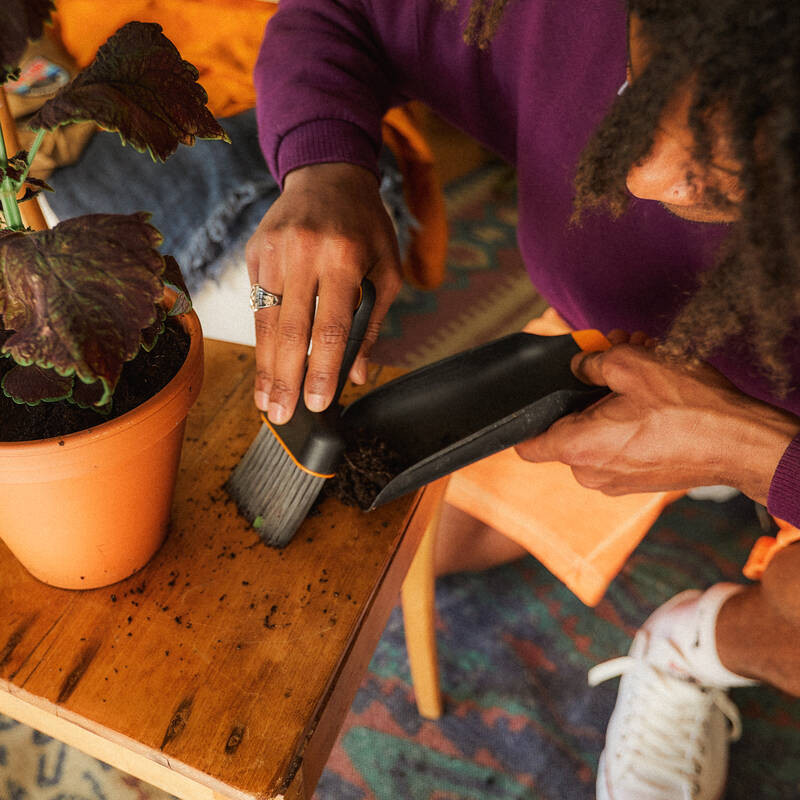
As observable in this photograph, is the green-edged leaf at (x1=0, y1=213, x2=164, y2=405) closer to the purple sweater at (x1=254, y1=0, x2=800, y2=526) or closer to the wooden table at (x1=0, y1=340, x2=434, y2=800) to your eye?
the wooden table at (x1=0, y1=340, x2=434, y2=800)

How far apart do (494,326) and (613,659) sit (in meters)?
0.85

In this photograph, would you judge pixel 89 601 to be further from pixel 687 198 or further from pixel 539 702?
pixel 539 702

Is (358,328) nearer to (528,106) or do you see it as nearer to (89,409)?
(89,409)

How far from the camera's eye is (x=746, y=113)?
0.34 metres

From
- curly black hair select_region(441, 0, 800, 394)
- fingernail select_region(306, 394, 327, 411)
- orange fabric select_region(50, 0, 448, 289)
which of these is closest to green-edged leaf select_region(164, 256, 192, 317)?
fingernail select_region(306, 394, 327, 411)

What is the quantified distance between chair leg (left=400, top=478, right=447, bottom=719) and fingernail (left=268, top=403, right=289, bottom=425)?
0.19 m

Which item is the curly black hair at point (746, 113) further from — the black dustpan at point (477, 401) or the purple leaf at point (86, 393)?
the purple leaf at point (86, 393)

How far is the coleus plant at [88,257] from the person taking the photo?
0.34 meters

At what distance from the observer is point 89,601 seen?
0.53 m

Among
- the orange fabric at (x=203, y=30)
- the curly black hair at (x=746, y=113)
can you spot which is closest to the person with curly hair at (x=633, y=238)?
the curly black hair at (x=746, y=113)

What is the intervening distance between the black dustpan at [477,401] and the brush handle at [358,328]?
0.06 meters

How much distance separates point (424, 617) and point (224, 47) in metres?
1.02

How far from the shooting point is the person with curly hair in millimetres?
374

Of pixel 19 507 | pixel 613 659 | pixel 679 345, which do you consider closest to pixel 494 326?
pixel 613 659
